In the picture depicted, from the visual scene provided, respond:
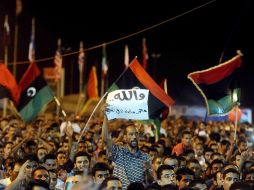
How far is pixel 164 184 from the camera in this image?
7.85 m

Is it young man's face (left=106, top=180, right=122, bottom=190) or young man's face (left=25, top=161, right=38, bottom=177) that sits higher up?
young man's face (left=25, top=161, right=38, bottom=177)

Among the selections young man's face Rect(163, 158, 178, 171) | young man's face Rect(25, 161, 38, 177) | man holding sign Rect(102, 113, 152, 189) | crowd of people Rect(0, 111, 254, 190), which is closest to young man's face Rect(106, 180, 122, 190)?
crowd of people Rect(0, 111, 254, 190)

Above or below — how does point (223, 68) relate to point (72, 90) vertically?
below

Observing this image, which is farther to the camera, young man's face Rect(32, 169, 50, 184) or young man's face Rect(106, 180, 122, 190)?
young man's face Rect(32, 169, 50, 184)

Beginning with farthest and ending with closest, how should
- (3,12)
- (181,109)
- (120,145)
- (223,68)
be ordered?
(181,109), (3,12), (223,68), (120,145)

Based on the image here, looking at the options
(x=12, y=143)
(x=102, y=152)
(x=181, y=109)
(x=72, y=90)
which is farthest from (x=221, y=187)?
(x=72, y=90)

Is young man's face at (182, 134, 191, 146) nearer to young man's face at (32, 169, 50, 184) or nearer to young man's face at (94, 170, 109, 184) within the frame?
young man's face at (94, 170, 109, 184)

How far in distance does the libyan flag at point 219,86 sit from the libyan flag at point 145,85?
1.58 meters

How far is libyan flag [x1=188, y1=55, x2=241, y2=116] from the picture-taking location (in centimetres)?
1244

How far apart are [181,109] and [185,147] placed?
35.0 m

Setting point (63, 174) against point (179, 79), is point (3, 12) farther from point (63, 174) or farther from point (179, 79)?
point (179, 79)

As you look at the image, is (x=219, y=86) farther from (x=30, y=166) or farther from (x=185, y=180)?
(x=30, y=166)

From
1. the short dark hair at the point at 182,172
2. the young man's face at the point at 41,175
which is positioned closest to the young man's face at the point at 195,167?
the short dark hair at the point at 182,172

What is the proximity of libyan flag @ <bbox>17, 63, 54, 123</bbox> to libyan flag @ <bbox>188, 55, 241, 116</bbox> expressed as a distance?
11.1 feet
